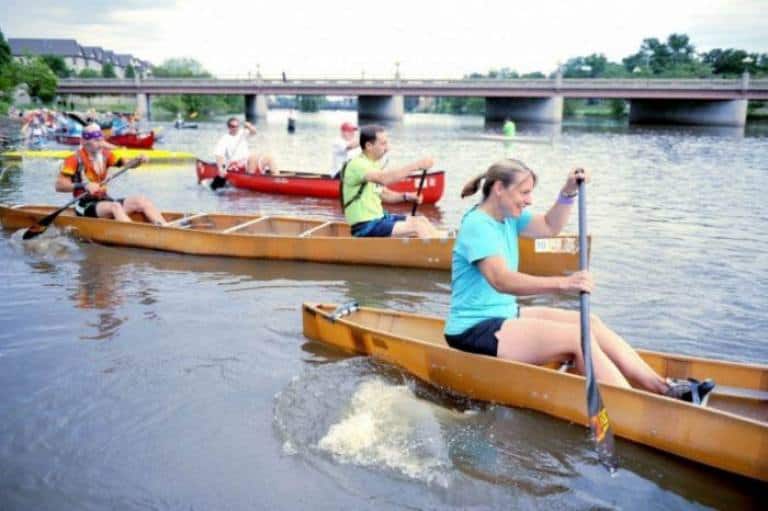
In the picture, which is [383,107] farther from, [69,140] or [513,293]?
[513,293]

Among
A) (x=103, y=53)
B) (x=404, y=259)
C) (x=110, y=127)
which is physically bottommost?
(x=404, y=259)

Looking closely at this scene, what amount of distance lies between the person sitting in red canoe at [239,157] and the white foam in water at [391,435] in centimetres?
1349

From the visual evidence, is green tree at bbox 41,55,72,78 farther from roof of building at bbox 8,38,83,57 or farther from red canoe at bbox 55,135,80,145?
red canoe at bbox 55,135,80,145

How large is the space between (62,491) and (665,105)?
71.8 m

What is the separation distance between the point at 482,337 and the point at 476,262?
677 millimetres

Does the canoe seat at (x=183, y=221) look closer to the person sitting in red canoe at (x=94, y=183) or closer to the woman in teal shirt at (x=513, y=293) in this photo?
the person sitting in red canoe at (x=94, y=183)

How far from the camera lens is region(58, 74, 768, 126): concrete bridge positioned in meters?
60.2

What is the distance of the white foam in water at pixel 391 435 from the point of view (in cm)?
495

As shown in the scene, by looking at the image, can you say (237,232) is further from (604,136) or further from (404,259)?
(604,136)

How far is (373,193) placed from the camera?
9766 mm

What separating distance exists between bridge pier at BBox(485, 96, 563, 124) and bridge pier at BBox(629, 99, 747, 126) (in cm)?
780

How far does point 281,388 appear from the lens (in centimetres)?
629

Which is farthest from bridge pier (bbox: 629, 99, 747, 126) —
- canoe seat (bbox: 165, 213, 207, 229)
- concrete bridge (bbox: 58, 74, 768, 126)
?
canoe seat (bbox: 165, 213, 207, 229)

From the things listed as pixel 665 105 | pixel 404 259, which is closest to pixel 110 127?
pixel 404 259
